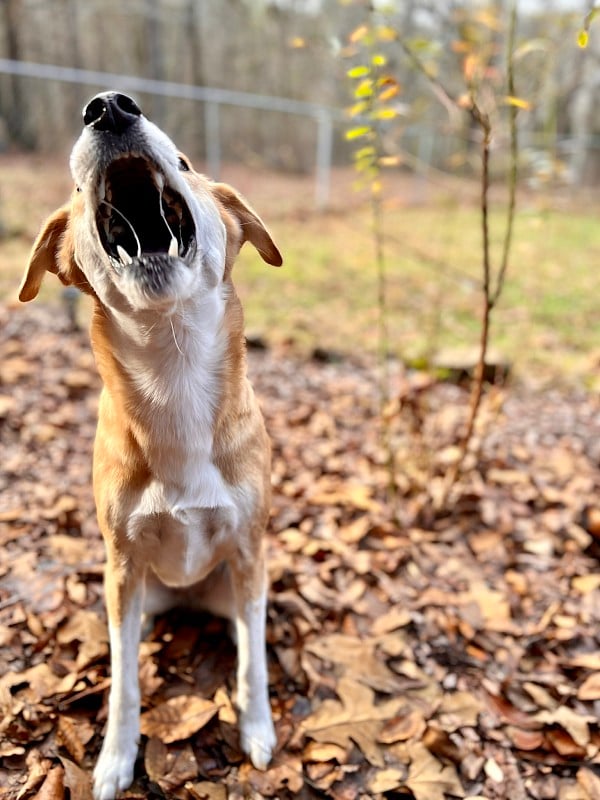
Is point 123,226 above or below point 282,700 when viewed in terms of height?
above

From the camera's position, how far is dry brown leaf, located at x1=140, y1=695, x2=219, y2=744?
219cm

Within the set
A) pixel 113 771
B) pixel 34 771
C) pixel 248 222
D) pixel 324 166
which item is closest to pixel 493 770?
pixel 113 771

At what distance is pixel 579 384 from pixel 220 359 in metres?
4.35

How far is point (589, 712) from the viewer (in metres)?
2.39

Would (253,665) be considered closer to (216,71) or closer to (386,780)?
(386,780)

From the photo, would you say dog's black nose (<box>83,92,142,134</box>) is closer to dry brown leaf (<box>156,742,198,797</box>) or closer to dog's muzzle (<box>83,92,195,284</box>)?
dog's muzzle (<box>83,92,195,284</box>)

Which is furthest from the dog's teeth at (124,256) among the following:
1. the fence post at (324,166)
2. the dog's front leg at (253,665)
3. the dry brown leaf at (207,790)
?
the fence post at (324,166)

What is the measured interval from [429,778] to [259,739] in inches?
24.2

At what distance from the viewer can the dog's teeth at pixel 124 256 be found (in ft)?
5.39

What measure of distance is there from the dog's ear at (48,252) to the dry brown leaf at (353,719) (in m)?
1.85

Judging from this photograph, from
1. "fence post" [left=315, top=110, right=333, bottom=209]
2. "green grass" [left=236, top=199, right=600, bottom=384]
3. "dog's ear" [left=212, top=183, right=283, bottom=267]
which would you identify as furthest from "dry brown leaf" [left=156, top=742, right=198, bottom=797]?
"fence post" [left=315, top=110, right=333, bottom=209]

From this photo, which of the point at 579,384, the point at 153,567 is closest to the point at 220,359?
the point at 153,567

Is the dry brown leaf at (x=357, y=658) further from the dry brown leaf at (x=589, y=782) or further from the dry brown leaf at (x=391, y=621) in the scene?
the dry brown leaf at (x=589, y=782)

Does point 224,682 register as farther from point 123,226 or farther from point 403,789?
point 123,226
